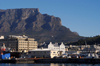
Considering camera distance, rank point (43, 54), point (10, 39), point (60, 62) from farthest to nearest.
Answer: point (10, 39) → point (43, 54) → point (60, 62)

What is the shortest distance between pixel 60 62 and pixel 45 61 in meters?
6.08

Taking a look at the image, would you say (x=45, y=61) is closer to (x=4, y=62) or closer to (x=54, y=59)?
(x=54, y=59)

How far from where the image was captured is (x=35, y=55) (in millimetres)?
144500

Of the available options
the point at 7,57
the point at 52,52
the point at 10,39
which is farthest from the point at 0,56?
the point at 10,39

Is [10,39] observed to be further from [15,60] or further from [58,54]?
[15,60]

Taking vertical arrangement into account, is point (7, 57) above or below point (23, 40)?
below

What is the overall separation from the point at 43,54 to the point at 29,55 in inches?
257

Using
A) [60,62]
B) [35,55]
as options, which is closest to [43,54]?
[35,55]

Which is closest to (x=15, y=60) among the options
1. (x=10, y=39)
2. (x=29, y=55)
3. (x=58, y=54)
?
(x=29, y=55)

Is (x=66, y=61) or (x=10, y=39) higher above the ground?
(x=10, y=39)

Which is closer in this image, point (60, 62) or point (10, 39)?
point (60, 62)

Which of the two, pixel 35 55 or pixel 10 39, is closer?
pixel 35 55

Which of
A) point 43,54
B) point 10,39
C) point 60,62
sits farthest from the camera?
point 10,39

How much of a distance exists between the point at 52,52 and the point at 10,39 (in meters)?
56.7
